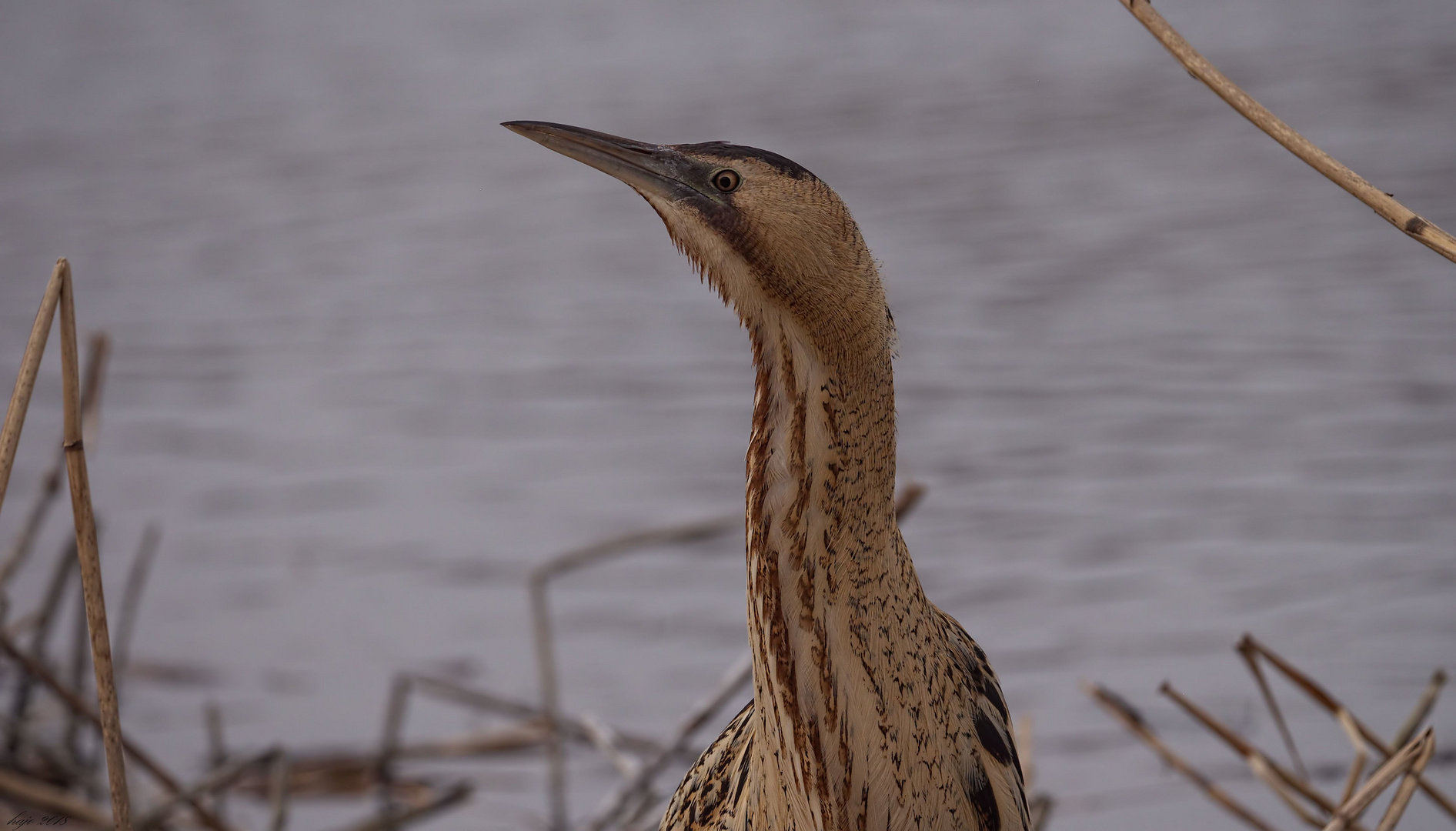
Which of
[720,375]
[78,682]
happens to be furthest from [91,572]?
[720,375]

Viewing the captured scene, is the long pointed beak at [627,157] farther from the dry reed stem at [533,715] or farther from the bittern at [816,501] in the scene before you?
the dry reed stem at [533,715]

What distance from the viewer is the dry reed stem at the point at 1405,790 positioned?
2.12 m

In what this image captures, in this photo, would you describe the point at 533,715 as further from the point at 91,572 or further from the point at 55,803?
the point at 91,572

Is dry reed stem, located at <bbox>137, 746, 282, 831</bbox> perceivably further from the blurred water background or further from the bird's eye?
the bird's eye

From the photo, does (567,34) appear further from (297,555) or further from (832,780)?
(832,780)

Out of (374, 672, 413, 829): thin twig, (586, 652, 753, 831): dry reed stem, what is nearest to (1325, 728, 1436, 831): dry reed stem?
(586, 652, 753, 831): dry reed stem

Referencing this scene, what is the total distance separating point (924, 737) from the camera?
179cm

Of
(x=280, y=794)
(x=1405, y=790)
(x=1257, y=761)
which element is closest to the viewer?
(x=1405, y=790)

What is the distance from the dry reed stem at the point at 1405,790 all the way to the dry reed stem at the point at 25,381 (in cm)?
170

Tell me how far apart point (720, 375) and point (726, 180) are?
394 centimetres

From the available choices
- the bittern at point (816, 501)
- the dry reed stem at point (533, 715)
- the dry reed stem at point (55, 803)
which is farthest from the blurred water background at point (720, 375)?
the bittern at point (816, 501)

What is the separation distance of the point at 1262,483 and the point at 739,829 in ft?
10.0

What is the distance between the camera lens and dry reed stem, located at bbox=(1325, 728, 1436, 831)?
216 centimetres

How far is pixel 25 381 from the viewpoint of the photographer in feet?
5.92
